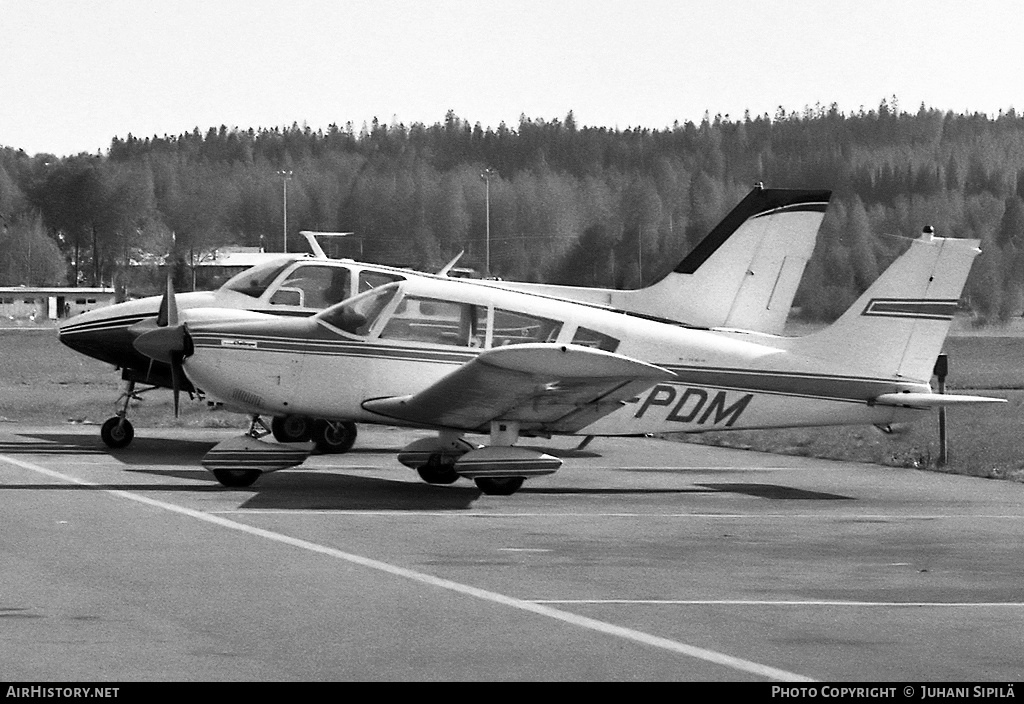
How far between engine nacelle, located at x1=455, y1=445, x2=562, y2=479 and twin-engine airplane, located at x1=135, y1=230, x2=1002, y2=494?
0.57 metres

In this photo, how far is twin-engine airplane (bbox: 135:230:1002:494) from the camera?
595 inches

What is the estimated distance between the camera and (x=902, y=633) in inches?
300

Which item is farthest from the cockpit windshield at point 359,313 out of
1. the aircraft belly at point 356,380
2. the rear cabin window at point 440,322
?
the aircraft belly at point 356,380

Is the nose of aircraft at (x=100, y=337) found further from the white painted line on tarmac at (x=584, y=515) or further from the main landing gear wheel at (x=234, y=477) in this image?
the white painted line on tarmac at (x=584, y=515)

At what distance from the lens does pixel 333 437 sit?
1909cm

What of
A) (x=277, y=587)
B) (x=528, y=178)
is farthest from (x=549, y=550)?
(x=528, y=178)

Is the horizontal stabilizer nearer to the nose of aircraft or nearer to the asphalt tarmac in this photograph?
the asphalt tarmac

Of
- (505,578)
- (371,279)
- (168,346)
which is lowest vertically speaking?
(505,578)

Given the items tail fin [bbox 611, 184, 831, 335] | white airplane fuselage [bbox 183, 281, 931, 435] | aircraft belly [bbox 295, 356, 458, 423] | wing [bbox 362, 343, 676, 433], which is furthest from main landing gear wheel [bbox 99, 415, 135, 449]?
tail fin [bbox 611, 184, 831, 335]

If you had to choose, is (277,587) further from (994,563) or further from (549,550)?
(994,563)

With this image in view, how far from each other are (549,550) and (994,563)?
117 inches

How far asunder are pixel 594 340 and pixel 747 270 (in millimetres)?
4830

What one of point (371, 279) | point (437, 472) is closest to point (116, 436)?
point (371, 279)

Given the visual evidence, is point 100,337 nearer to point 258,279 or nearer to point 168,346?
point 258,279
